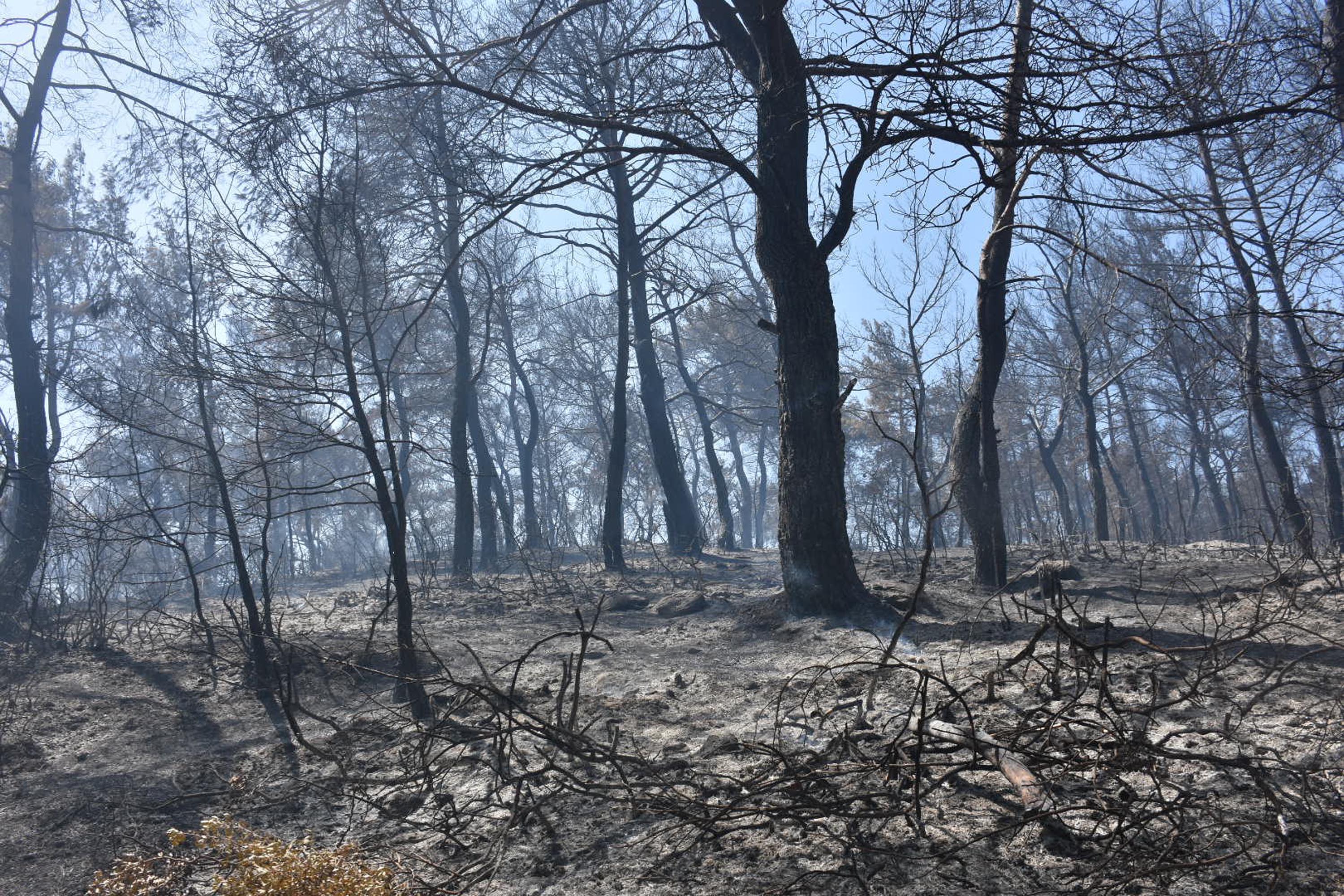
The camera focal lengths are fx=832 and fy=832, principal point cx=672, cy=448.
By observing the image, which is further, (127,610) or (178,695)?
(127,610)

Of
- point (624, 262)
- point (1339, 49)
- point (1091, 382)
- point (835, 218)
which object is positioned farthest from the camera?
point (1091, 382)

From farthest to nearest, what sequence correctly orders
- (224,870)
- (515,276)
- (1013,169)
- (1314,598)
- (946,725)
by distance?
1. (515,276)
2. (1314,598)
3. (1013,169)
4. (946,725)
5. (224,870)

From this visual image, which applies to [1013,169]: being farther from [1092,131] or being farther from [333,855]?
[333,855]

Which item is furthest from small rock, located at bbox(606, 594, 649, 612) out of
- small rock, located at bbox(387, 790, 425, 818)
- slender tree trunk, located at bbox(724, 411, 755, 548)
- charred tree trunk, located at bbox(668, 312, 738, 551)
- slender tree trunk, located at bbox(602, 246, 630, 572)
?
slender tree trunk, located at bbox(724, 411, 755, 548)

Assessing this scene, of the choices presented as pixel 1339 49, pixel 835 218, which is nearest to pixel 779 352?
pixel 835 218

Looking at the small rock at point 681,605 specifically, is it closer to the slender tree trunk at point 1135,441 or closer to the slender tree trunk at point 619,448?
the slender tree trunk at point 619,448

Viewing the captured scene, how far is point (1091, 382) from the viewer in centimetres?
2047

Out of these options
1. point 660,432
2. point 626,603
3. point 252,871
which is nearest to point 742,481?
point 660,432

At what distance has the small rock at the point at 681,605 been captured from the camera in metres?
8.59

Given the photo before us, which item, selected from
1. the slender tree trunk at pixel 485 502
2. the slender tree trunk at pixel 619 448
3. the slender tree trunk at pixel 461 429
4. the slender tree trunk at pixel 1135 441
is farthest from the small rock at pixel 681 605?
the slender tree trunk at pixel 1135 441

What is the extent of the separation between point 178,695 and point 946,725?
225 inches

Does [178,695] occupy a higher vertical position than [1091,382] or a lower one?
lower

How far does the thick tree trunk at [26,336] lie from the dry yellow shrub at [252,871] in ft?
26.2

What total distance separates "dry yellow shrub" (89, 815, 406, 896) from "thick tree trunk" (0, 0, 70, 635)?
798 cm
